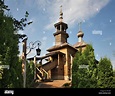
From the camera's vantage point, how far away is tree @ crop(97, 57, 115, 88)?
754 cm

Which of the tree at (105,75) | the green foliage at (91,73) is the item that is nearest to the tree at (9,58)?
the green foliage at (91,73)

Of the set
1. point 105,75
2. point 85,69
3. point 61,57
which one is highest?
point 61,57

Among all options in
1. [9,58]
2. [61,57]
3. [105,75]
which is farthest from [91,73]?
[9,58]

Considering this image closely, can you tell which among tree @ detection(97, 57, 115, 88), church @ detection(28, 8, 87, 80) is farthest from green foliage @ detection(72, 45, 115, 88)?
church @ detection(28, 8, 87, 80)

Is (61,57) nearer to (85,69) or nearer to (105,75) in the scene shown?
(85,69)

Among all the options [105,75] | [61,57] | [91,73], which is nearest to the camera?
[105,75]

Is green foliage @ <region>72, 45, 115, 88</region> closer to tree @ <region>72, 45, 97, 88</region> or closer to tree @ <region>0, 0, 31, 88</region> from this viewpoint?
tree @ <region>72, 45, 97, 88</region>

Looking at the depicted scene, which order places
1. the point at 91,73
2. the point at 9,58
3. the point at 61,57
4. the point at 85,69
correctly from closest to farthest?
the point at 9,58
the point at 91,73
the point at 85,69
the point at 61,57

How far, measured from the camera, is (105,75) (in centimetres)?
776

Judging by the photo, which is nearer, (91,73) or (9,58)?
(9,58)

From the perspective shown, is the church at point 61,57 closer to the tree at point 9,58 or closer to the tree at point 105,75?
the tree at point 105,75

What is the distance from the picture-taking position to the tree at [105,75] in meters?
7.54

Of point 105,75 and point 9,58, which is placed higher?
point 9,58

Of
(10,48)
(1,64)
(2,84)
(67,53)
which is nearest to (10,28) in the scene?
(10,48)
